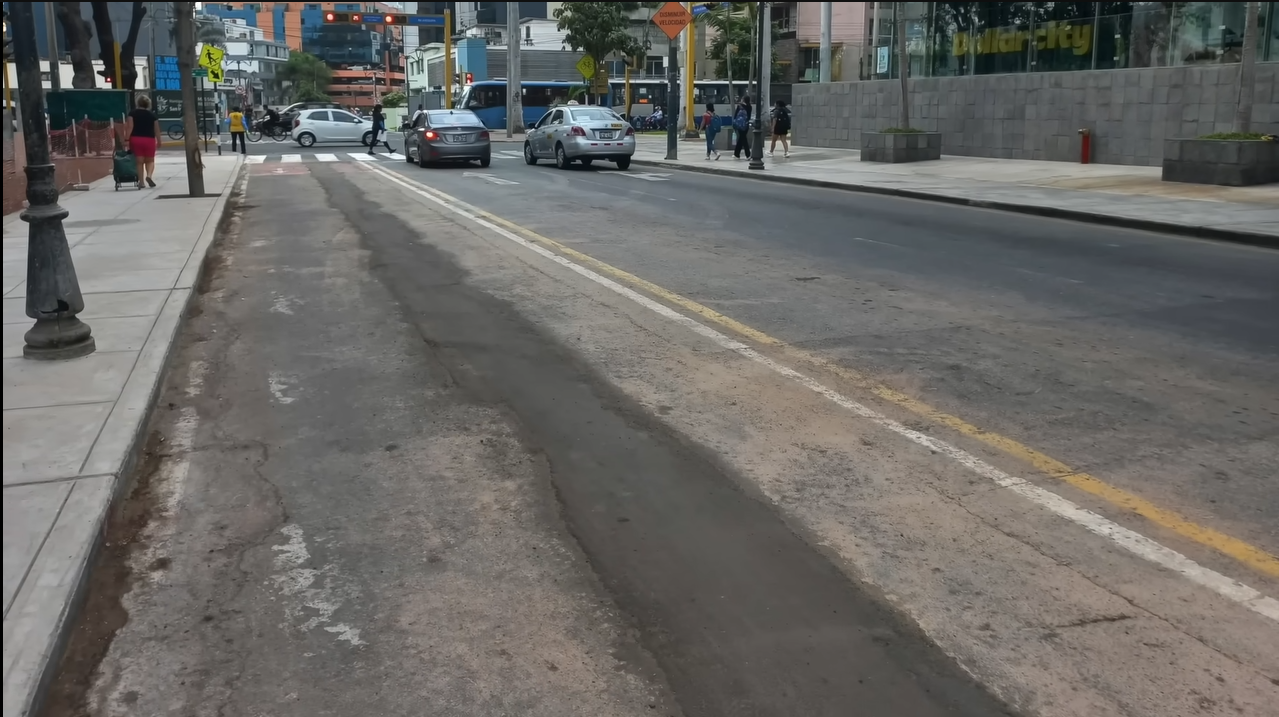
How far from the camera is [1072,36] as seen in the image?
26781mm

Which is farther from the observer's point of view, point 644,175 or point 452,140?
point 452,140

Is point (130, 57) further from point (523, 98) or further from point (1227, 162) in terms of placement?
point (1227, 162)

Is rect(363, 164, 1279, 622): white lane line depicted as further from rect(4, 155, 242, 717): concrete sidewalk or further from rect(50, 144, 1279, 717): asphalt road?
rect(4, 155, 242, 717): concrete sidewalk

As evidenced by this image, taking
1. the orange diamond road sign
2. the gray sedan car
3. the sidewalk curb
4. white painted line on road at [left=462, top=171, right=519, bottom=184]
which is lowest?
the sidewalk curb

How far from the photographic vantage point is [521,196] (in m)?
20.4

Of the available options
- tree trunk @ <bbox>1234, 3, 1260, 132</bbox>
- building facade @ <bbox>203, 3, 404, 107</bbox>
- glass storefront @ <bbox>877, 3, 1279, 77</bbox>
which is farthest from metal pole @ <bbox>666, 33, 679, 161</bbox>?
building facade @ <bbox>203, 3, 404, 107</bbox>

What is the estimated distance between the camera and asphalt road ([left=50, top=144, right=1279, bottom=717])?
3.69 m

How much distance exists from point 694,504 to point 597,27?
5458 cm

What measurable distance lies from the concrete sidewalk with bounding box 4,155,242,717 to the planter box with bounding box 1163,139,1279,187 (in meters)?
16.5

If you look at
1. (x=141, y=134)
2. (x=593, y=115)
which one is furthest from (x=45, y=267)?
(x=593, y=115)

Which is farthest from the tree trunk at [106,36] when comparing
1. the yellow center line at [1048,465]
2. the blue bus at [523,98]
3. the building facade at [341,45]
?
the building facade at [341,45]

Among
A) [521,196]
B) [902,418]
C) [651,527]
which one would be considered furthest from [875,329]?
[521,196]

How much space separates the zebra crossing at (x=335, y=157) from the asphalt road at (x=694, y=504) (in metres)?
24.3

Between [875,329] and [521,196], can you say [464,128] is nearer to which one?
[521,196]
